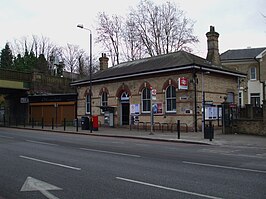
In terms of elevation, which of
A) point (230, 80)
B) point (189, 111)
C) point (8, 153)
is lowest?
point (8, 153)

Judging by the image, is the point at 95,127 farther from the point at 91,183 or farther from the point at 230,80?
the point at 91,183

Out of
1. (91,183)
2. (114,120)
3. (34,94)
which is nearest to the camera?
(91,183)

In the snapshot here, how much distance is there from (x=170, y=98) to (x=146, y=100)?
2.89 metres

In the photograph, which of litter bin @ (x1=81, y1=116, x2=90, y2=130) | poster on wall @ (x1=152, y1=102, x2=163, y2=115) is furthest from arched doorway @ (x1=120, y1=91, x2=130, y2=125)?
poster on wall @ (x1=152, y1=102, x2=163, y2=115)

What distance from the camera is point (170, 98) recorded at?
26781 millimetres

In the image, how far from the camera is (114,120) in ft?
105

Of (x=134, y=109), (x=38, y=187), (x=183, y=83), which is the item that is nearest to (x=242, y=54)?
(x=134, y=109)

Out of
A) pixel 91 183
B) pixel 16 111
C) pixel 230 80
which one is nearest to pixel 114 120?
pixel 230 80

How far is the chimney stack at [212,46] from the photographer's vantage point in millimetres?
31344

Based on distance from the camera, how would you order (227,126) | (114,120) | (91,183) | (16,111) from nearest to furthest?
(91,183) < (227,126) < (114,120) < (16,111)

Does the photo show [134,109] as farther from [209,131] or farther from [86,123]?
[209,131]

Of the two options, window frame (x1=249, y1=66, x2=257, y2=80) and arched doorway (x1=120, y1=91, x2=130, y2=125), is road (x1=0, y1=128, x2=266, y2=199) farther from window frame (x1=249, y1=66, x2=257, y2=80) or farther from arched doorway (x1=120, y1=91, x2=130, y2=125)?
window frame (x1=249, y1=66, x2=257, y2=80)

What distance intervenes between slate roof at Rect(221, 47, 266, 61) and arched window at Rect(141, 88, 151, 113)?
23925 mm

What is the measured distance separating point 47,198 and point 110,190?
1.32 metres
